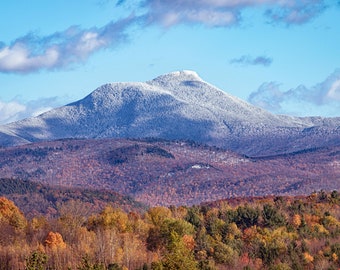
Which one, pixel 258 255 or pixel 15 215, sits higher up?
pixel 15 215

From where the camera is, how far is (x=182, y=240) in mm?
102062

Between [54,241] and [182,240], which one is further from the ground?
[54,241]

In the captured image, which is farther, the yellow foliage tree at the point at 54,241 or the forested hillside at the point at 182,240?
the yellow foliage tree at the point at 54,241

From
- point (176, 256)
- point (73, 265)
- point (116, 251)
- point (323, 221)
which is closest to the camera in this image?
point (176, 256)

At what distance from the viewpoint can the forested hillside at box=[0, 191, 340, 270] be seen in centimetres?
9731

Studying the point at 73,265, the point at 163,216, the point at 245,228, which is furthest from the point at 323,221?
the point at 73,265

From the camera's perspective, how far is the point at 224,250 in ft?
362

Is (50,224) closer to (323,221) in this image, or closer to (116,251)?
(116,251)

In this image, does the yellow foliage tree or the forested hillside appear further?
the yellow foliage tree

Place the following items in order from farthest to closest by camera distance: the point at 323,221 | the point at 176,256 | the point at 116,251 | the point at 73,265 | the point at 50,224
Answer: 1. the point at 323,221
2. the point at 50,224
3. the point at 116,251
4. the point at 73,265
5. the point at 176,256

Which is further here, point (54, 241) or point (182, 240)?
point (54, 241)

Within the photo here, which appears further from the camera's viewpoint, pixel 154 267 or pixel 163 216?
pixel 163 216

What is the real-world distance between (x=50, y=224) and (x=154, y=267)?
42210 millimetres

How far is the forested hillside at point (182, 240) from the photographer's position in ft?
319
